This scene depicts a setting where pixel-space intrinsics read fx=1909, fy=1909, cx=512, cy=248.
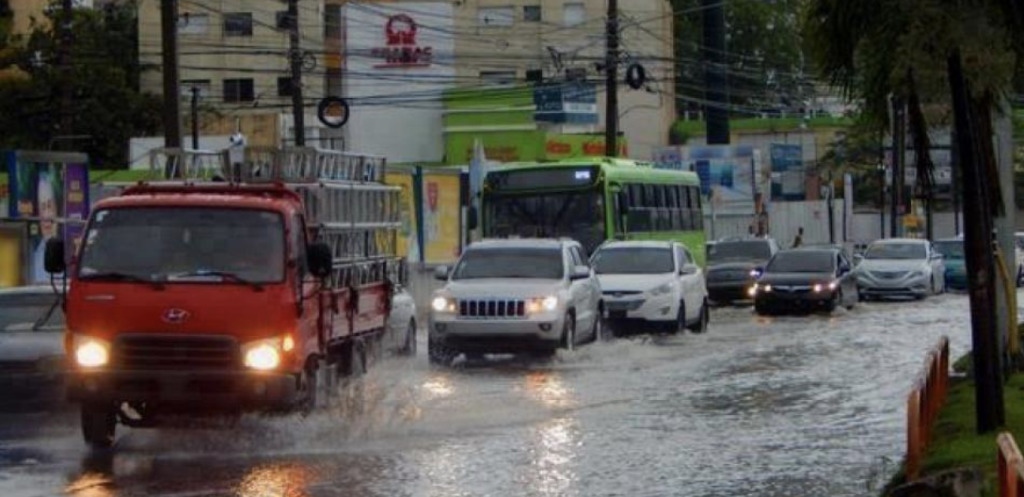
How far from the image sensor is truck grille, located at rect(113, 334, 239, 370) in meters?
15.9

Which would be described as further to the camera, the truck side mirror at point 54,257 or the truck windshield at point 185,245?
the truck side mirror at point 54,257

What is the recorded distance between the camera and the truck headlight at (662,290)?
31.4m

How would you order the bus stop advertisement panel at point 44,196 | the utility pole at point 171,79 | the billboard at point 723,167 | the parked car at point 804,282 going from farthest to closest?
the billboard at point 723,167 → the parked car at point 804,282 → the bus stop advertisement panel at point 44,196 → the utility pole at point 171,79

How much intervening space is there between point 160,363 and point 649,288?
1634 cm

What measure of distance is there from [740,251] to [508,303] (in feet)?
74.4

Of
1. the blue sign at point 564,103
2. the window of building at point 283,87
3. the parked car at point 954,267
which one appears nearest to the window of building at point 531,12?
the window of building at point 283,87

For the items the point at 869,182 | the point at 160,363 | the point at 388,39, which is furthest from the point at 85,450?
the point at 869,182

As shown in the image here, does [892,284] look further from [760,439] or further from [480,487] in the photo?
[480,487]

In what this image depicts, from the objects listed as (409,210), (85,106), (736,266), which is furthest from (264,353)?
(85,106)

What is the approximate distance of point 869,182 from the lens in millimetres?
Result: 95938

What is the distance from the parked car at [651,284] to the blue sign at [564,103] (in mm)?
37691

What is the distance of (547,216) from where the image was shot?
35000 mm

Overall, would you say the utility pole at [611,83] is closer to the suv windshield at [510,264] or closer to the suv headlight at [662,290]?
the suv headlight at [662,290]

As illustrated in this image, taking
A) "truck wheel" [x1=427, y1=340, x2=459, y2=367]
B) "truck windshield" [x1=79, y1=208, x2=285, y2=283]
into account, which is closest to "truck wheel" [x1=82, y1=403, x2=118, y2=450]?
"truck windshield" [x1=79, y1=208, x2=285, y2=283]
